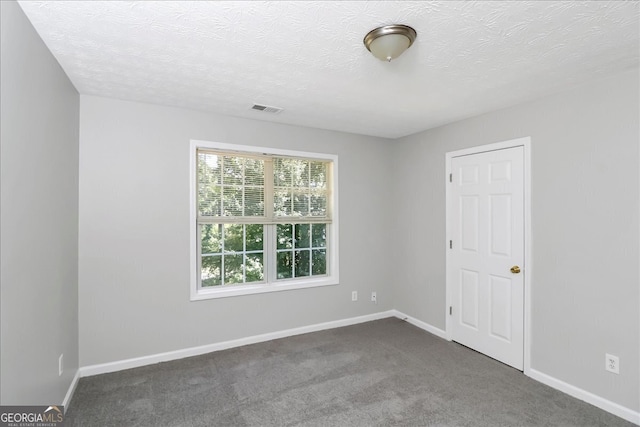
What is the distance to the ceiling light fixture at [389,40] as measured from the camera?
68.4 inches

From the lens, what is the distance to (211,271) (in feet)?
11.4

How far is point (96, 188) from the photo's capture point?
283 cm

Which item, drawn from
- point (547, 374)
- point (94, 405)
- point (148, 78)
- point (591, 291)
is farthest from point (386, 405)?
point (148, 78)

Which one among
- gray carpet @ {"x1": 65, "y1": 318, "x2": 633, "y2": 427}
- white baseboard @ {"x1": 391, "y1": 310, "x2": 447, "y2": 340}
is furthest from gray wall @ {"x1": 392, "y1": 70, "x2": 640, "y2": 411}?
white baseboard @ {"x1": 391, "y1": 310, "x2": 447, "y2": 340}

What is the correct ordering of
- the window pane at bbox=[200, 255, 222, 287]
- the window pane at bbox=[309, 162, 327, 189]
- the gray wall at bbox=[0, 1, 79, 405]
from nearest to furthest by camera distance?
the gray wall at bbox=[0, 1, 79, 405] < the window pane at bbox=[200, 255, 222, 287] < the window pane at bbox=[309, 162, 327, 189]

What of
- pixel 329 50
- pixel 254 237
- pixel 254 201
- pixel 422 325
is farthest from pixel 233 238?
pixel 422 325

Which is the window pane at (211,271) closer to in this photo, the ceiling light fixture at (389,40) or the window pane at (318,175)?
the window pane at (318,175)

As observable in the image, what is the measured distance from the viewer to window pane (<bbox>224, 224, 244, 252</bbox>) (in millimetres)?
3523

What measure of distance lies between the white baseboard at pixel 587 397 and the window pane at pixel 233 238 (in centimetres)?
305

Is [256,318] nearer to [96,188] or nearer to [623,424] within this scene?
[96,188]

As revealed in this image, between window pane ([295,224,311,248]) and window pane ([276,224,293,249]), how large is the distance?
0.08 m

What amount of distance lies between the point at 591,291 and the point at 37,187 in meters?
3.84

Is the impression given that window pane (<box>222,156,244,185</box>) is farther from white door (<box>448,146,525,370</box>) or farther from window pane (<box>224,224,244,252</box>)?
white door (<box>448,146,525,370</box>)

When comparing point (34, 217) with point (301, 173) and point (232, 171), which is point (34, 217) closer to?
point (232, 171)
